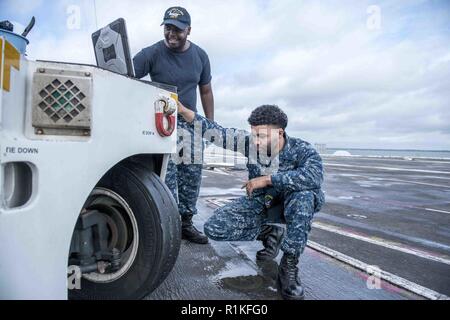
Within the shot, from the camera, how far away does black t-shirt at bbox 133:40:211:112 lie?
3066 mm

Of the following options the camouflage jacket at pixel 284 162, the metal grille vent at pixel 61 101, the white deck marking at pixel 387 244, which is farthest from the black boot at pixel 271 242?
the metal grille vent at pixel 61 101

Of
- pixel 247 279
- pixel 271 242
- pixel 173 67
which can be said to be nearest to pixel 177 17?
pixel 173 67

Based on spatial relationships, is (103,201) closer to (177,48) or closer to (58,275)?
(58,275)

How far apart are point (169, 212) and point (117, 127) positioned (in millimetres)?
544

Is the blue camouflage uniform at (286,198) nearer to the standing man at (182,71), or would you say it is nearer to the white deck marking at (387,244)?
the standing man at (182,71)

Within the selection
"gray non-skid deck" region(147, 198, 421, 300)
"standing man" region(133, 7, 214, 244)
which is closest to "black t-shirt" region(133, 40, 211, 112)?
"standing man" region(133, 7, 214, 244)

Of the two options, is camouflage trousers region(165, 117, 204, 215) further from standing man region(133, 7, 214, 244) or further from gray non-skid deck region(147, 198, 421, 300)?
gray non-skid deck region(147, 198, 421, 300)

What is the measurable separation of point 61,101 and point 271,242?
203 cm

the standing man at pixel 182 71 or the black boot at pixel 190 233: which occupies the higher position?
the standing man at pixel 182 71

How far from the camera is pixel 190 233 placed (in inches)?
125

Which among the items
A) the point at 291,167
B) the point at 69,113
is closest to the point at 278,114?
the point at 291,167

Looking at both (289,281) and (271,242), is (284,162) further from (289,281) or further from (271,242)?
(289,281)

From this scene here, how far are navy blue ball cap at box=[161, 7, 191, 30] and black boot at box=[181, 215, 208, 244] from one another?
1.84 m

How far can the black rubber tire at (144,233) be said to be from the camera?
1624mm
